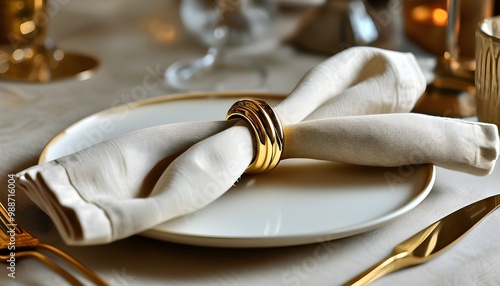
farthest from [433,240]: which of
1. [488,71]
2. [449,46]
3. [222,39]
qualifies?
[222,39]

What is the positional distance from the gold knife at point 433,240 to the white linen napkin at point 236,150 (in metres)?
0.03

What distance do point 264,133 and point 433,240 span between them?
13 cm

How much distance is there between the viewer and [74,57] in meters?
0.87

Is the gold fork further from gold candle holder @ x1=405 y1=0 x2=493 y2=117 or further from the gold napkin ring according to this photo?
gold candle holder @ x1=405 y1=0 x2=493 y2=117

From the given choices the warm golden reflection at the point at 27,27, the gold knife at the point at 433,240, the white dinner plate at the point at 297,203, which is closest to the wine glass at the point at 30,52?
the warm golden reflection at the point at 27,27

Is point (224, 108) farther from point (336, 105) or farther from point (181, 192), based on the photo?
point (181, 192)

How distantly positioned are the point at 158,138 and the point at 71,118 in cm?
25

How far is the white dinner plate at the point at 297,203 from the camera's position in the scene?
412 millimetres

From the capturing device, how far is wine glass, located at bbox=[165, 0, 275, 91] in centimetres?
81

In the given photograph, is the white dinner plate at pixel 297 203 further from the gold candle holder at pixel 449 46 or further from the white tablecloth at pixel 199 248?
the gold candle holder at pixel 449 46

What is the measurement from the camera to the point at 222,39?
851 millimetres

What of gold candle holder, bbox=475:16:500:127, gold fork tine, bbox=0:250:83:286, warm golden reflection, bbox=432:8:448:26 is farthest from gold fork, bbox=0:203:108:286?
warm golden reflection, bbox=432:8:448:26

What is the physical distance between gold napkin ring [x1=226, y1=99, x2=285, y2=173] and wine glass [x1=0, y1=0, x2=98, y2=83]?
37 centimetres

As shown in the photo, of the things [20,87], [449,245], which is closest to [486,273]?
[449,245]
